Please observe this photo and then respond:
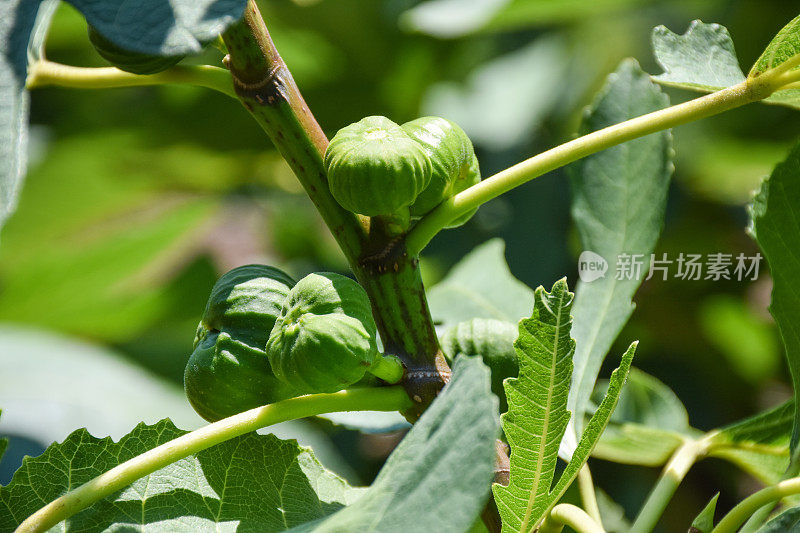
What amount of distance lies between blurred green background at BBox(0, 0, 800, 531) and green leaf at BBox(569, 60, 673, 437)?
3.01 feet

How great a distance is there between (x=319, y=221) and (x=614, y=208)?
1.60 metres

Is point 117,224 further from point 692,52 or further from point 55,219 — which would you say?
point 692,52

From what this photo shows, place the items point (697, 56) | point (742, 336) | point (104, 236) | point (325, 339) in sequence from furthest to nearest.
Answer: point (104, 236) < point (742, 336) < point (697, 56) < point (325, 339)

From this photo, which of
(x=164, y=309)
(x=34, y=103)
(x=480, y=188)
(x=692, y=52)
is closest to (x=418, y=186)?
(x=480, y=188)

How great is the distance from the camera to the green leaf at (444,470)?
1.58 feet

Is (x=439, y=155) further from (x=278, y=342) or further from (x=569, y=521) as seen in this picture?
(x=569, y=521)

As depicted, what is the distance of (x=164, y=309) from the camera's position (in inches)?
90.9

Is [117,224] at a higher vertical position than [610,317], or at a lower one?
lower

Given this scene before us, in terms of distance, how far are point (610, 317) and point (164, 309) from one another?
161 centimetres

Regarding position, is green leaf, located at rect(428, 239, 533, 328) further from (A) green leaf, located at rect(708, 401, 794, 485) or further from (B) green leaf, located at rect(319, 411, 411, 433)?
(A) green leaf, located at rect(708, 401, 794, 485)

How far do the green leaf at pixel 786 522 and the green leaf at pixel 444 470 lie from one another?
297mm

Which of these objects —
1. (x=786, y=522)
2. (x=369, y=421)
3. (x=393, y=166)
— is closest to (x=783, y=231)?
(x=786, y=522)

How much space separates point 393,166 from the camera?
65 centimetres

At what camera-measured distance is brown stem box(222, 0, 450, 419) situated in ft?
2.29
